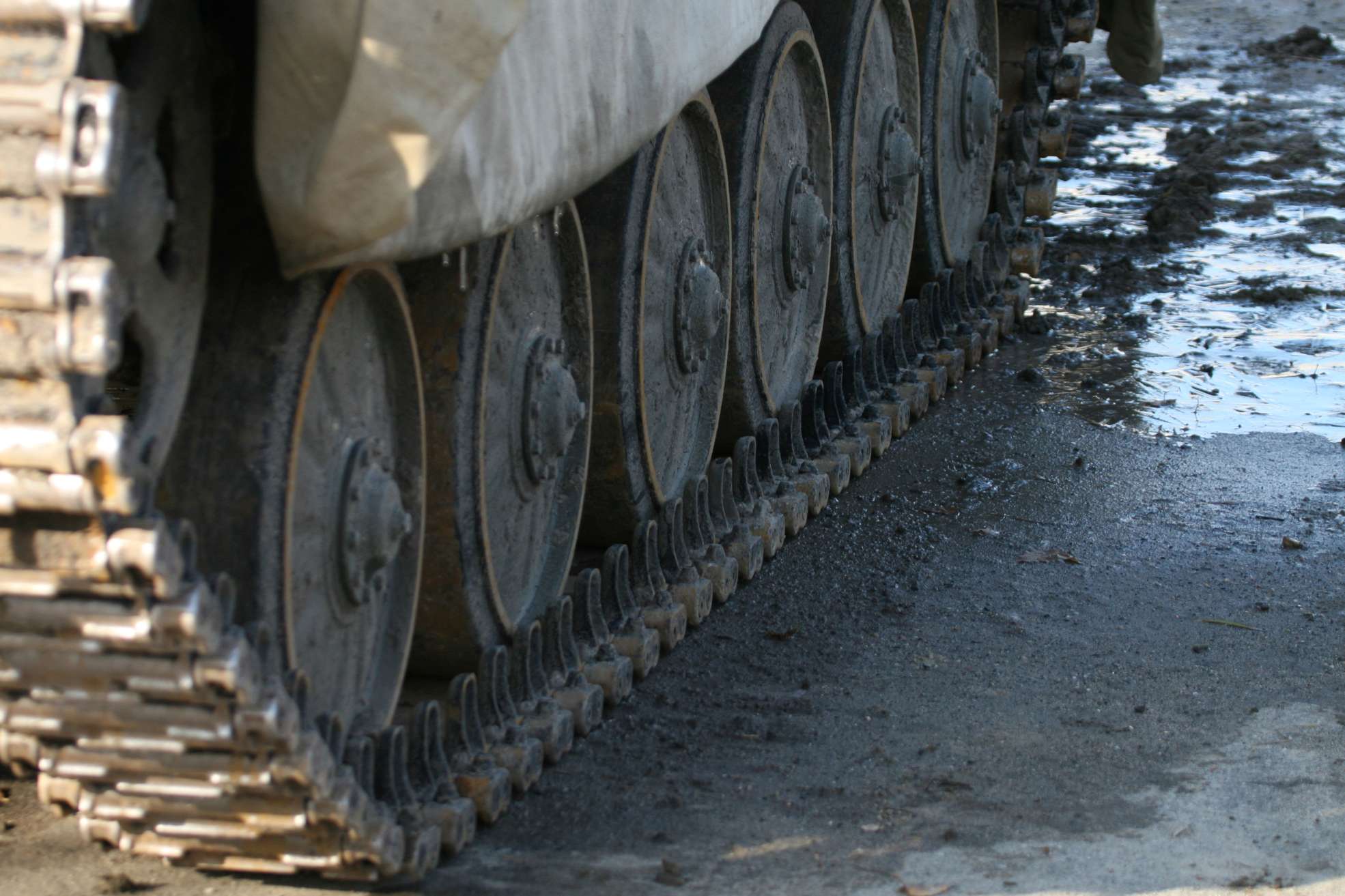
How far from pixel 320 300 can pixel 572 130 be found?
0.46 metres

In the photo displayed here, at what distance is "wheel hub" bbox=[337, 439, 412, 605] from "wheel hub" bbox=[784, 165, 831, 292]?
2032mm

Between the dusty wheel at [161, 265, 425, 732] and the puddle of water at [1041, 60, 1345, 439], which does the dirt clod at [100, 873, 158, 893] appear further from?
the puddle of water at [1041, 60, 1345, 439]

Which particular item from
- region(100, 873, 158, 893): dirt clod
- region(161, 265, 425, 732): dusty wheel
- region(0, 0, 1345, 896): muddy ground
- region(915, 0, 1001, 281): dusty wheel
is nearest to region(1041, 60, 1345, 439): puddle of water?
region(0, 0, 1345, 896): muddy ground

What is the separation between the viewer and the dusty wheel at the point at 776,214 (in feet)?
13.2

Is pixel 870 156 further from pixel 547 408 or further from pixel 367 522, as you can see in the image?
pixel 367 522

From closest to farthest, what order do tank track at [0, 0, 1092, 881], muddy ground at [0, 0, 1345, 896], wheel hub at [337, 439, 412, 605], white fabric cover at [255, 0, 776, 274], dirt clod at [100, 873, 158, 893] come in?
tank track at [0, 0, 1092, 881] < white fabric cover at [255, 0, 776, 274] < wheel hub at [337, 439, 412, 605] < dirt clod at [100, 873, 158, 893] < muddy ground at [0, 0, 1345, 896]

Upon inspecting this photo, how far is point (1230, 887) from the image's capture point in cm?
258

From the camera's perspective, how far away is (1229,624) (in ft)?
12.3

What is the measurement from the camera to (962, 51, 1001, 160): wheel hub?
573 centimetres

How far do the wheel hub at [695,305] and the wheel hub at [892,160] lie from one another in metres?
1.36

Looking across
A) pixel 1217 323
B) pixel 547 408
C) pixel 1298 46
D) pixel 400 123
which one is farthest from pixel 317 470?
pixel 1298 46

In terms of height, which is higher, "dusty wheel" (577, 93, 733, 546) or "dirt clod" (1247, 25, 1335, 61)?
"dusty wheel" (577, 93, 733, 546)

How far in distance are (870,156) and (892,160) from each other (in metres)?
0.08

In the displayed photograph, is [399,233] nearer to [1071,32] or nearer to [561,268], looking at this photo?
[561,268]
